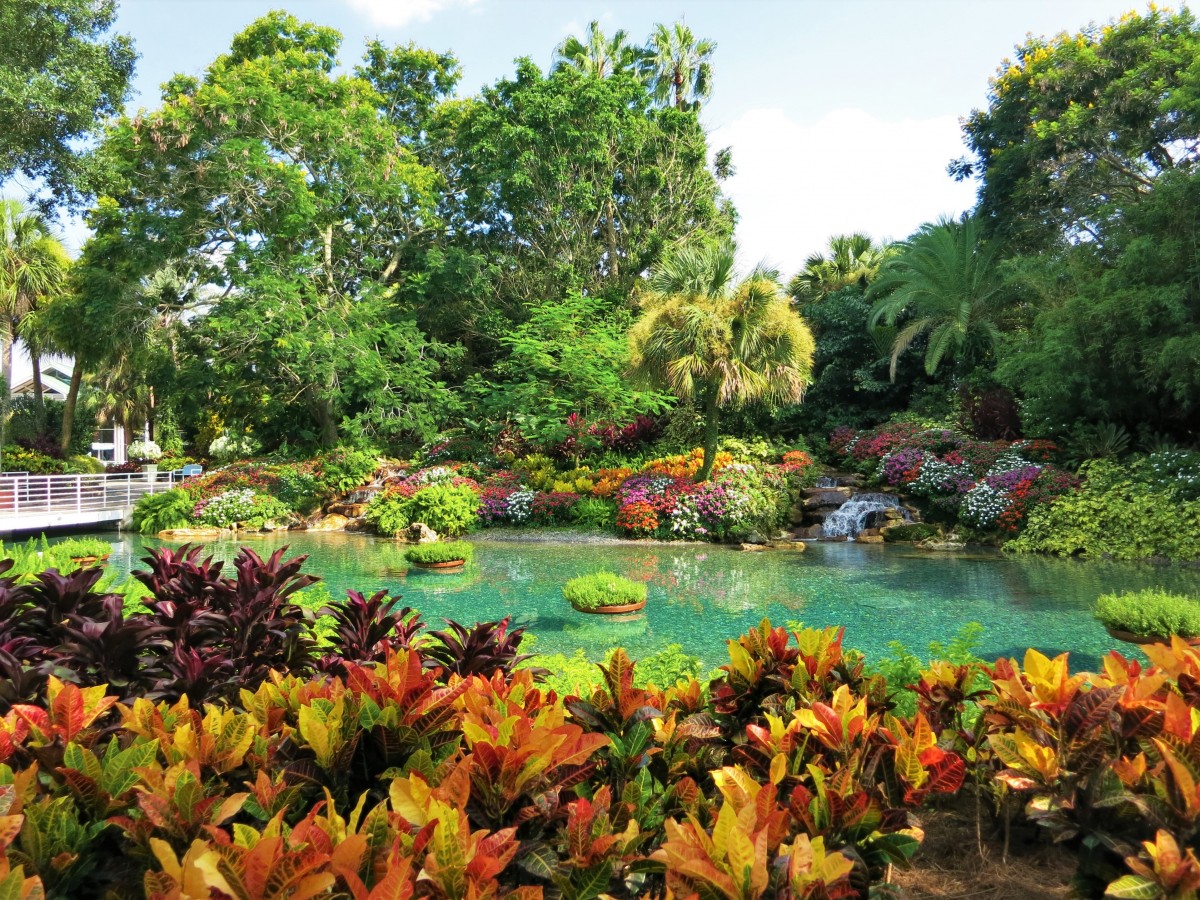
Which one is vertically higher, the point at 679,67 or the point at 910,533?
the point at 679,67

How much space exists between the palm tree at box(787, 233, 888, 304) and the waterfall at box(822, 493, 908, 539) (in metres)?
11.0

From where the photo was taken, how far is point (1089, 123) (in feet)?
50.1

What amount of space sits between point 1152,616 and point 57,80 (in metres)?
18.6

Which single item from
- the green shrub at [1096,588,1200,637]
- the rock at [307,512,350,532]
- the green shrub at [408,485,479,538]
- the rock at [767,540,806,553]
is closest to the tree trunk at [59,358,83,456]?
the rock at [307,512,350,532]

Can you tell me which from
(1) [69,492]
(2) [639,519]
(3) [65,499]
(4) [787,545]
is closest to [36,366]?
(1) [69,492]

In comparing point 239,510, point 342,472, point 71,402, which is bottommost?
point 239,510

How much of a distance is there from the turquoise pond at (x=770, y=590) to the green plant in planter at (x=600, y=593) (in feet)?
0.60

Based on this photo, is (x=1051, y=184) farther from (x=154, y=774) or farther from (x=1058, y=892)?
(x=154, y=774)

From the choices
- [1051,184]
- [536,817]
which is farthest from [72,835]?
[1051,184]

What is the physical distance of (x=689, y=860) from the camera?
4.54 ft

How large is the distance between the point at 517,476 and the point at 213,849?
1610cm

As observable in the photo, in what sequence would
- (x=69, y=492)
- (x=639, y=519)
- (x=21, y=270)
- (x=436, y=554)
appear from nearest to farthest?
(x=436, y=554)
(x=639, y=519)
(x=69, y=492)
(x=21, y=270)

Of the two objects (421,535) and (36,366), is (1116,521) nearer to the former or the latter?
(421,535)

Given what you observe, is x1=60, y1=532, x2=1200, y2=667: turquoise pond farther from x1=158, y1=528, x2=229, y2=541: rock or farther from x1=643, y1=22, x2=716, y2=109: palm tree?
x1=643, y1=22, x2=716, y2=109: palm tree
